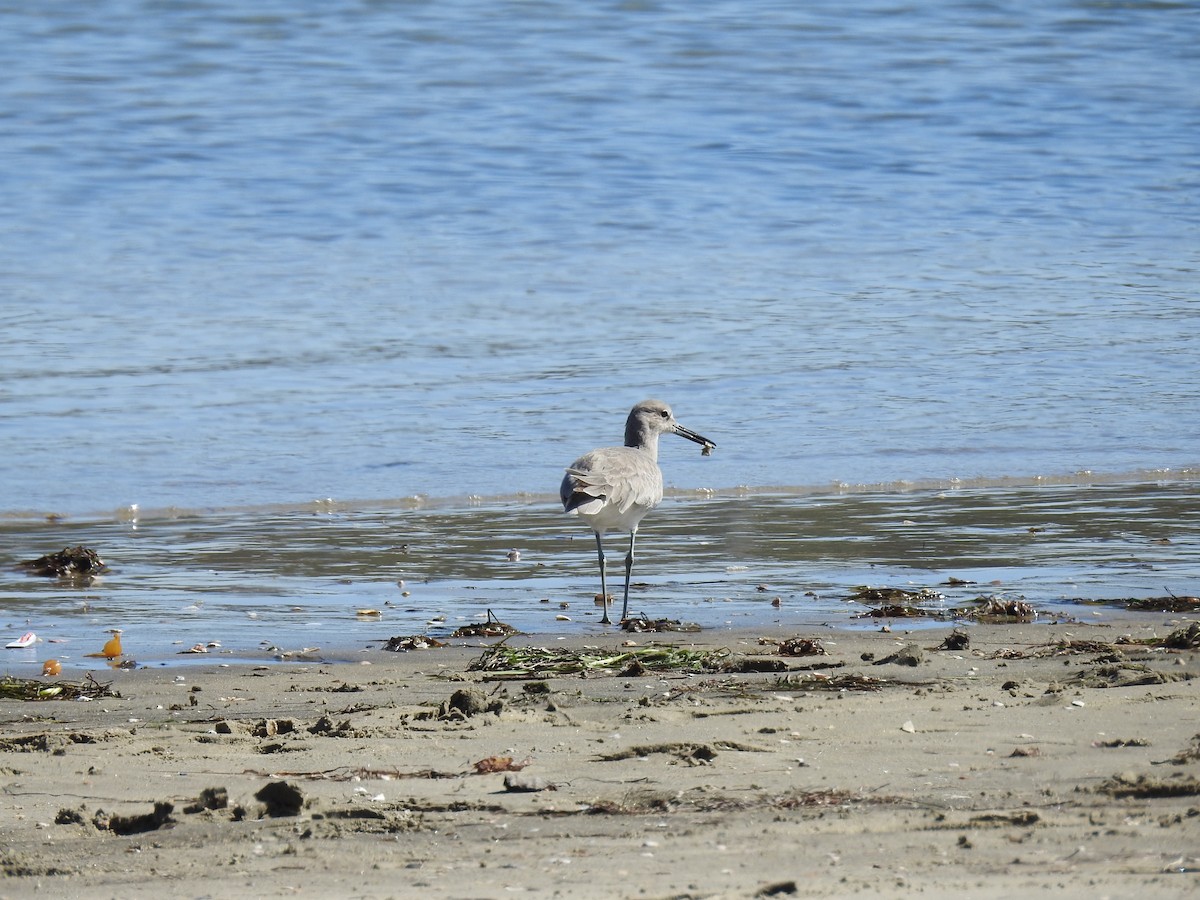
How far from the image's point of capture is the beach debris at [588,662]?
600cm

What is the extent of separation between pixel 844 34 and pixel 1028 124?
5.22m

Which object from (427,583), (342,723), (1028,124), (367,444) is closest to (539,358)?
(367,444)

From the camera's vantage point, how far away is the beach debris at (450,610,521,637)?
6.74 m

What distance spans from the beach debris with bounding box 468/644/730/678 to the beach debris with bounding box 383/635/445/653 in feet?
1.33

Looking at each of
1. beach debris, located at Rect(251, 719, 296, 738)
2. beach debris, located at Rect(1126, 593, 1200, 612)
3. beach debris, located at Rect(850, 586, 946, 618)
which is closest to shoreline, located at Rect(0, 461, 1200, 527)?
beach debris, located at Rect(850, 586, 946, 618)

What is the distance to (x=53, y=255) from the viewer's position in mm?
16953

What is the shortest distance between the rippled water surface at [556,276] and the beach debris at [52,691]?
104cm

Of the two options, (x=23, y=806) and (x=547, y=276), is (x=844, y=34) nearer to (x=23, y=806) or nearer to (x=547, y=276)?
(x=547, y=276)

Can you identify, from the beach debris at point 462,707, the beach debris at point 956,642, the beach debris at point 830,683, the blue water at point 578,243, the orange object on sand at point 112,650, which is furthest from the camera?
the blue water at point 578,243

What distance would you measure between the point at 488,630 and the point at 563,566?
1.64m

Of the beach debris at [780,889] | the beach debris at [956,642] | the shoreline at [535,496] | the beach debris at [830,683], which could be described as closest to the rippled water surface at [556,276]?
the shoreline at [535,496]

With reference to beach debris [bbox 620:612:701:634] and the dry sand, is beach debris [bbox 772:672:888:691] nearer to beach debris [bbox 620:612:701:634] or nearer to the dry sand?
the dry sand

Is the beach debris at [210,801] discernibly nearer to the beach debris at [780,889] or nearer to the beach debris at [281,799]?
the beach debris at [281,799]

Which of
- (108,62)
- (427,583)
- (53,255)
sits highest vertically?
(108,62)
